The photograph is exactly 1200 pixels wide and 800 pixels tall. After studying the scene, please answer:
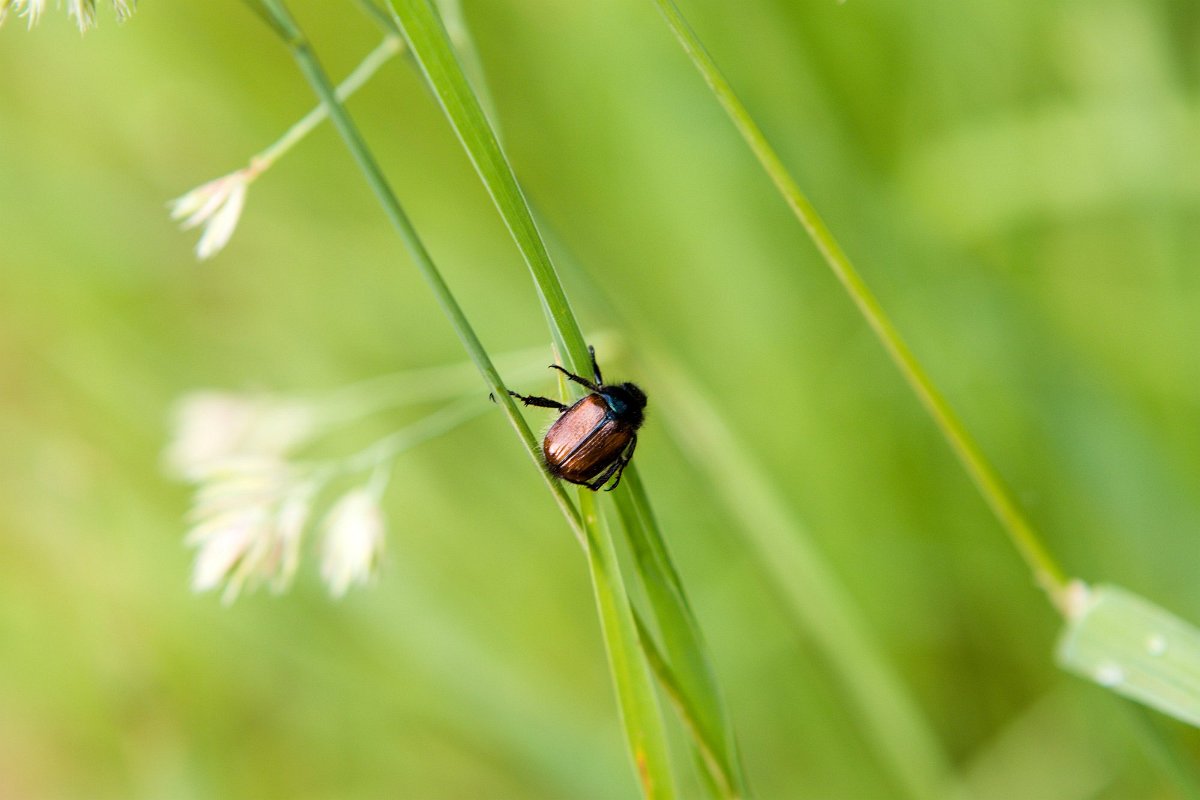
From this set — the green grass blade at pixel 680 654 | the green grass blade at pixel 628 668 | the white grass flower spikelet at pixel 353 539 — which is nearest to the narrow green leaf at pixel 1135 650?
the green grass blade at pixel 680 654

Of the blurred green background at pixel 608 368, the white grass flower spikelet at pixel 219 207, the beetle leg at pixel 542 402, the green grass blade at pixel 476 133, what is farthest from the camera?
the blurred green background at pixel 608 368

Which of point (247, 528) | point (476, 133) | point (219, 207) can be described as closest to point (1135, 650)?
point (476, 133)

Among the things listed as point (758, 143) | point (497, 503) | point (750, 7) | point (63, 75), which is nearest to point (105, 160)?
point (63, 75)

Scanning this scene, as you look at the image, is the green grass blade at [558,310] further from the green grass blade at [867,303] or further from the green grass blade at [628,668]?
the green grass blade at [867,303]

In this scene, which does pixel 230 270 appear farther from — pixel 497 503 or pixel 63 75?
pixel 497 503

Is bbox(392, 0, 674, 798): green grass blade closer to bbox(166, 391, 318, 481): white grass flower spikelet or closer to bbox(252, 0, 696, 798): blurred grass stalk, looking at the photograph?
bbox(252, 0, 696, 798): blurred grass stalk
